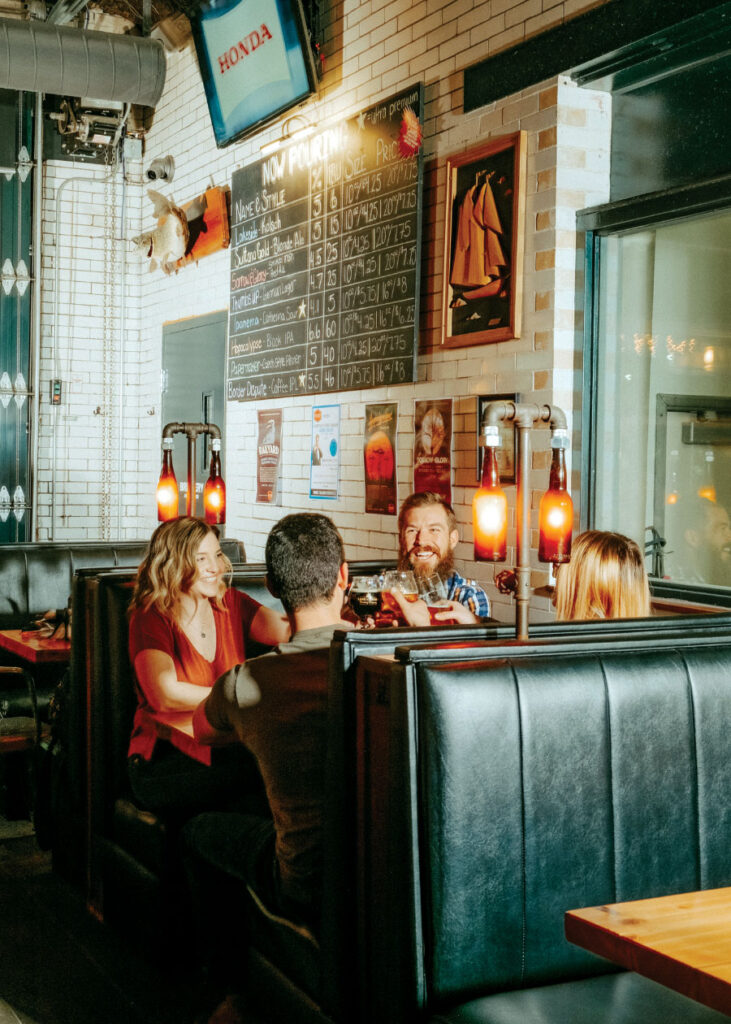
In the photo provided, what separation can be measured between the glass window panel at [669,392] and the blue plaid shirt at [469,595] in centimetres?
57

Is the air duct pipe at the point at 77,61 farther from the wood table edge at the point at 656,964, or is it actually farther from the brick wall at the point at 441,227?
the wood table edge at the point at 656,964

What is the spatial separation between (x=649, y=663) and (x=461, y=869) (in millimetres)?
590

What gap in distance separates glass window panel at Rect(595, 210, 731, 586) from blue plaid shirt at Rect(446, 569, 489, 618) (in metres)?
0.57

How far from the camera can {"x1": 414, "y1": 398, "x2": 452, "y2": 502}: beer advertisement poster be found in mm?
4750

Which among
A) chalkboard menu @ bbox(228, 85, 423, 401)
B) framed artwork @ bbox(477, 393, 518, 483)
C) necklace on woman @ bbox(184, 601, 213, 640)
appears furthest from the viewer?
chalkboard menu @ bbox(228, 85, 423, 401)

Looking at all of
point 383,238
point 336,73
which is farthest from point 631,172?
point 336,73

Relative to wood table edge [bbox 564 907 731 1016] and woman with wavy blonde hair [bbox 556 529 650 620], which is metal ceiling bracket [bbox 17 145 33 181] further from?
→ wood table edge [bbox 564 907 731 1016]

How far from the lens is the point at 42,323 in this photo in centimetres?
807

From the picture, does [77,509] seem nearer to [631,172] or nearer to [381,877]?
[631,172]

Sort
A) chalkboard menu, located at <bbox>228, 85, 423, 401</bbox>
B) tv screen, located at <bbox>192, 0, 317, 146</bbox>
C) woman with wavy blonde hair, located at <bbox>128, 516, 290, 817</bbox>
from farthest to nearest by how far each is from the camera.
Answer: tv screen, located at <bbox>192, 0, 317, 146</bbox>, chalkboard menu, located at <bbox>228, 85, 423, 401</bbox>, woman with wavy blonde hair, located at <bbox>128, 516, 290, 817</bbox>

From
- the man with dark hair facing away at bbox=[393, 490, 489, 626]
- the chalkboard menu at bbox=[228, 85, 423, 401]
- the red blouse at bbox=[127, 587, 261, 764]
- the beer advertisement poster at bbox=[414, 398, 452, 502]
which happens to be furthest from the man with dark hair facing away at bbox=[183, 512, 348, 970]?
the chalkboard menu at bbox=[228, 85, 423, 401]

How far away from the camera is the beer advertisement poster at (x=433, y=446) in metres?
4.75

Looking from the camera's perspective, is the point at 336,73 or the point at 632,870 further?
the point at 336,73

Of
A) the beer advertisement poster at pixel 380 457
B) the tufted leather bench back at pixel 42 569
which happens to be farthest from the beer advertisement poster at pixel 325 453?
the tufted leather bench back at pixel 42 569
